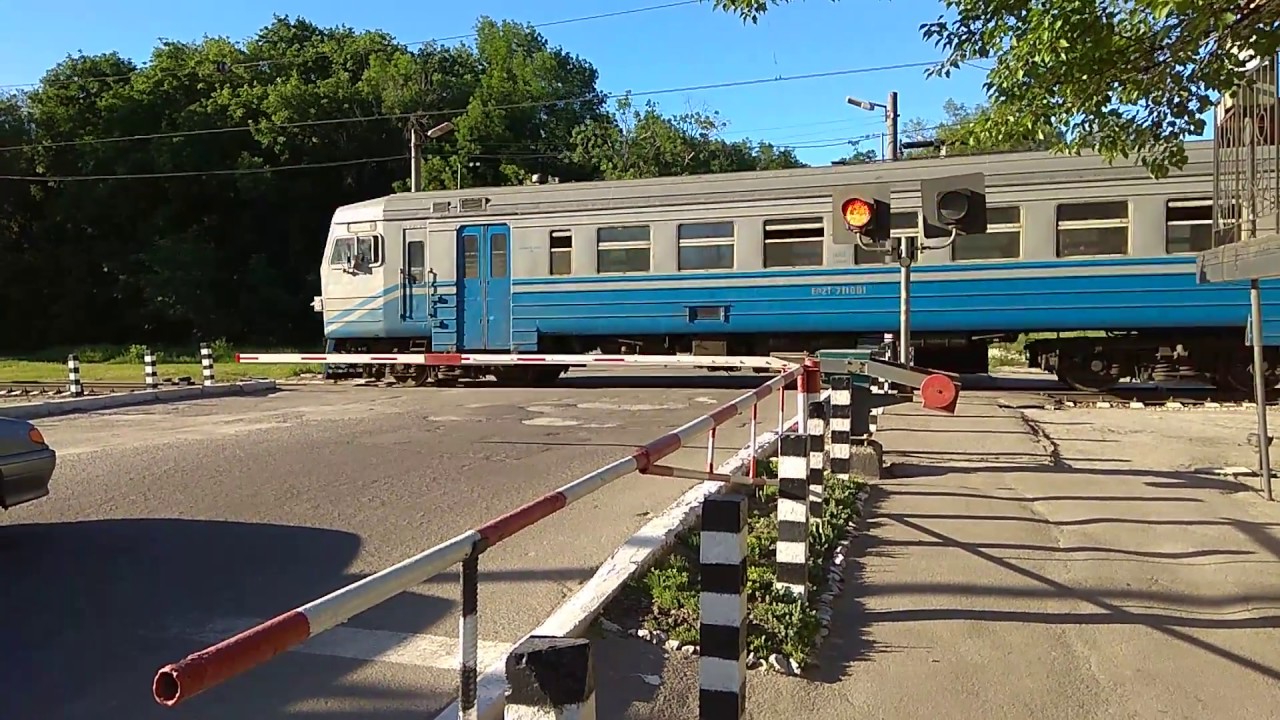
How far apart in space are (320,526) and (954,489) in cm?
491

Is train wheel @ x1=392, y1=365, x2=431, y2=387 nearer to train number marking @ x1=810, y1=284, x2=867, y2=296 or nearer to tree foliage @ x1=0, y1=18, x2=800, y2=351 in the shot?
train number marking @ x1=810, y1=284, x2=867, y2=296

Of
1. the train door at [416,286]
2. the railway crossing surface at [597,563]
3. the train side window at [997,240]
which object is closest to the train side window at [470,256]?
the train door at [416,286]

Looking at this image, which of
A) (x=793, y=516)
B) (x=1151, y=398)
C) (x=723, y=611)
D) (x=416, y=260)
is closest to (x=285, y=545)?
(x=793, y=516)

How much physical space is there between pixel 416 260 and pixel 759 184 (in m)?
6.49

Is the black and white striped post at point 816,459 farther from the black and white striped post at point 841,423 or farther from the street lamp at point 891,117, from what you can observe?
the street lamp at point 891,117

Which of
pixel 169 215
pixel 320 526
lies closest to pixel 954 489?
pixel 320 526

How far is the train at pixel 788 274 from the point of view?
597 inches

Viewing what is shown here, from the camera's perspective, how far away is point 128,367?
2908 cm

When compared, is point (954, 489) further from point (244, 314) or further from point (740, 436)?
point (244, 314)

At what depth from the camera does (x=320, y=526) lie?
23.1 ft

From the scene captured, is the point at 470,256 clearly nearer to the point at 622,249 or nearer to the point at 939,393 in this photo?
the point at 622,249

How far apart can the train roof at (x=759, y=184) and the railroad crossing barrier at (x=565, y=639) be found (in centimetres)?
1000

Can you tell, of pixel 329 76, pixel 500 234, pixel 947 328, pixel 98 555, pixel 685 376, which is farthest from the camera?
pixel 329 76

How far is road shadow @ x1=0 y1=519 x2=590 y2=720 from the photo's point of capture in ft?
13.5
